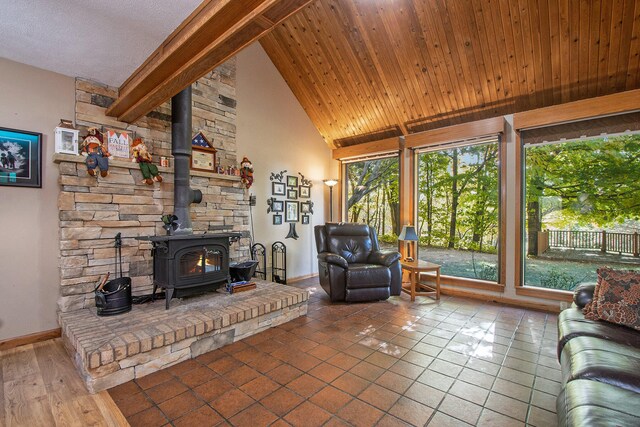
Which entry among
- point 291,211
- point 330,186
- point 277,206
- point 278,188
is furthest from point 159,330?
point 330,186

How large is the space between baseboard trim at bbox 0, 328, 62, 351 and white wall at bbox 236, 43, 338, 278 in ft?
7.87

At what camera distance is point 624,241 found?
3369 mm

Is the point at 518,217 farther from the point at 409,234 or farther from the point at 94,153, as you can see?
the point at 94,153

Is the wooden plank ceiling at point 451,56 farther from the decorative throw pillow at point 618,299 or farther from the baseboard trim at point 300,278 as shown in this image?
the baseboard trim at point 300,278

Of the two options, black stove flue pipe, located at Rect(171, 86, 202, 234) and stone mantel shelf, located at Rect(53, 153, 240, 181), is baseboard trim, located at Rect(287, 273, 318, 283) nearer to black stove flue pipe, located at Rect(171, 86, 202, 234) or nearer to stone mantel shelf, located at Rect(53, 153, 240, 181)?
stone mantel shelf, located at Rect(53, 153, 240, 181)

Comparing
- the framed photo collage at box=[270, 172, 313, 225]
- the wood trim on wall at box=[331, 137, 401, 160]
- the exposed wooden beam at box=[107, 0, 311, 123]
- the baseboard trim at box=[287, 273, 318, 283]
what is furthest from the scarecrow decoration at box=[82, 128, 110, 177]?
the wood trim on wall at box=[331, 137, 401, 160]

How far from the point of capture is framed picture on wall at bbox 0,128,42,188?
2492 mm

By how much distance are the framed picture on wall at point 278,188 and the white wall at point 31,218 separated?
2583 millimetres

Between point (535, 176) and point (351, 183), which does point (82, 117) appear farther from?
point (535, 176)

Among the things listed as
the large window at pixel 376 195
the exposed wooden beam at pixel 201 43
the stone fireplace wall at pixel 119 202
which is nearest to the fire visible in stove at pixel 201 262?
Result: the stone fireplace wall at pixel 119 202

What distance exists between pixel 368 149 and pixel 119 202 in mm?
3861

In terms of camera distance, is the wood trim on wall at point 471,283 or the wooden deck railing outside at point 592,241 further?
the wood trim on wall at point 471,283

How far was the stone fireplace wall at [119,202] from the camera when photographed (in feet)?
8.75

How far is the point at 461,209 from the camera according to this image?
449cm
